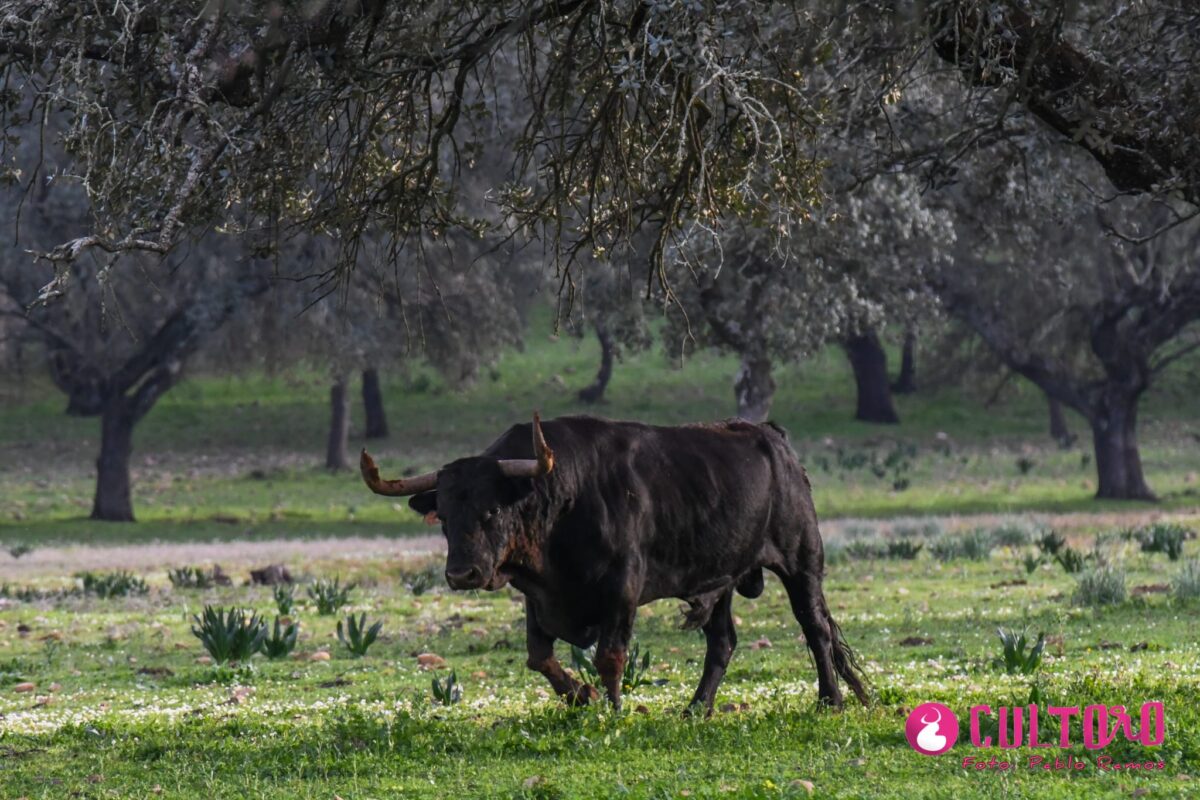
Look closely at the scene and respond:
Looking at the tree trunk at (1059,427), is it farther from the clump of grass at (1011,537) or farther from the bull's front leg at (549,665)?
the bull's front leg at (549,665)

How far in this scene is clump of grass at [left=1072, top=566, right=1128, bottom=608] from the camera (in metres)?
15.9

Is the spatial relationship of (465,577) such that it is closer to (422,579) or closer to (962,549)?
(422,579)

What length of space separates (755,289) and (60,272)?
58.2 feet

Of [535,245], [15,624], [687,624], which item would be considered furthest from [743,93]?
[535,245]

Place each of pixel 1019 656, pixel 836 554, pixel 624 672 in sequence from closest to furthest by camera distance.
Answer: pixel 624 672
pixel 1019 656
pixel 836 554

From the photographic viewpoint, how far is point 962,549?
22938mm

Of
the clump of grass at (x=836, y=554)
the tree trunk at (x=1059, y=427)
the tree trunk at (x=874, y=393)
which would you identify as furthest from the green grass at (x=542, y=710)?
the tree trunk at (x=874, y=393)

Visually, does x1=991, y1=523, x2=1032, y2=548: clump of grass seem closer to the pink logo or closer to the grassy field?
the grassy field

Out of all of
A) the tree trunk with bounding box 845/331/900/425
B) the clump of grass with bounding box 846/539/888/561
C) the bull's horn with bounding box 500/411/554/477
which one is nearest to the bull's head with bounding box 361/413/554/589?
the bull's horn with bounding box 500/411/554/477

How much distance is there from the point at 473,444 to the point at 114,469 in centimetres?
1644

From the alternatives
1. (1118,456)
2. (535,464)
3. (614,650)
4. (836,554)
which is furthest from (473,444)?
(535,464)

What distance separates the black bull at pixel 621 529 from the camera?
30.0ft

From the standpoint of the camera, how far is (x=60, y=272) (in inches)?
341

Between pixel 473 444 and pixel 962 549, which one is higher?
pixel 962 549
